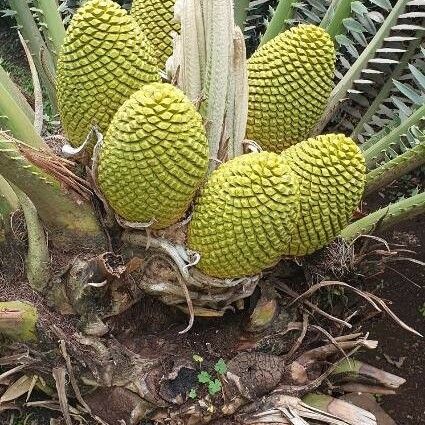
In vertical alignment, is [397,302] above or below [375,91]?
below

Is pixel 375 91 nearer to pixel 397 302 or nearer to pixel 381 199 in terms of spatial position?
pixel 381 199

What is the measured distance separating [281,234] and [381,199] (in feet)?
2.93

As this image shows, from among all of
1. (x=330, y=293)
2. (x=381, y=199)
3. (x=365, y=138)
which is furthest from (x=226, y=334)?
(x=381, y=199)

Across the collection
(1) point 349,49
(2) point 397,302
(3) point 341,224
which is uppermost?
(1) point 349,49

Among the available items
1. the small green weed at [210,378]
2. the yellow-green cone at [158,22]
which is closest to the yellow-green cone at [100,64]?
the yellow-green cone at [158,22]

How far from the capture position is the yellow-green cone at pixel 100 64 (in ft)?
3.37

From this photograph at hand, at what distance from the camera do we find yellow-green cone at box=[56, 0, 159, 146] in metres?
1.03

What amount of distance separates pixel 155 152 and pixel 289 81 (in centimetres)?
32

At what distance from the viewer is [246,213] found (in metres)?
1.00

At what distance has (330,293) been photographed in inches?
48.9

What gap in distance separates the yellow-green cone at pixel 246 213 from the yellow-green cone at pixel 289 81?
0.55 feet

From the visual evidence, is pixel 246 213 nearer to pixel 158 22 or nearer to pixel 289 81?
pixel 289 81

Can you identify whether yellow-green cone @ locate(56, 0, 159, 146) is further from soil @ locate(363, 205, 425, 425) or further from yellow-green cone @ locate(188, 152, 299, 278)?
soil @ locate(363, 205, 425, 425)

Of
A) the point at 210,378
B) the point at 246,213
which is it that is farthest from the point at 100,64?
the point at 210,378
